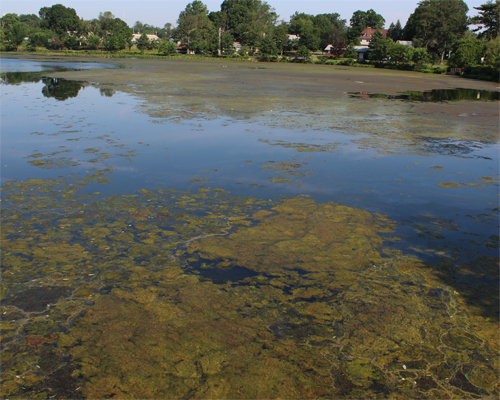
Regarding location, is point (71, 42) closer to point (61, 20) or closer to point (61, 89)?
point (61, 20)

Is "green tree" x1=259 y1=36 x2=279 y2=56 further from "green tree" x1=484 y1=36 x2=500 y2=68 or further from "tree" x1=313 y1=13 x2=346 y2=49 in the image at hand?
"green tree" x1=484 y1=36 x2=500 y2=68

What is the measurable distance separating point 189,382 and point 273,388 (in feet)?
2.65

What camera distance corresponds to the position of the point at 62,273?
19.1ft

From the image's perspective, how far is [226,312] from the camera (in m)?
5.17

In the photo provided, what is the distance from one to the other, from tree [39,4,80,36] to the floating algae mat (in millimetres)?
144861

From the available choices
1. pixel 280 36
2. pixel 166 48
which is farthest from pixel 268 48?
pixel 166 48

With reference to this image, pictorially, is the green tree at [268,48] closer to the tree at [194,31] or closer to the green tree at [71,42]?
the tree at [194,31]

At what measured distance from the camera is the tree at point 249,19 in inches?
4736

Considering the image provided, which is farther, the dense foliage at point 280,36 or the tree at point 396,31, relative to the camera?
the tree at point 396,31

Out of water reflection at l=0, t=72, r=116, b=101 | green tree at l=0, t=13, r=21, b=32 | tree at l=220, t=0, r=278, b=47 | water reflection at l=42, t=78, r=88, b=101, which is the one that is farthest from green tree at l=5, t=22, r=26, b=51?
water reflection at l=42, t=78, r=88, b=101

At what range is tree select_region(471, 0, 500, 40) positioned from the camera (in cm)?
7931

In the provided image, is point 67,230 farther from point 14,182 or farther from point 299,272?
point 299,272

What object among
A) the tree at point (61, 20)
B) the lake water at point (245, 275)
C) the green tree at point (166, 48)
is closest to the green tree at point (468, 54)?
the lake water at point (245, 275)

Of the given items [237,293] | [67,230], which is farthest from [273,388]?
[67,230]
